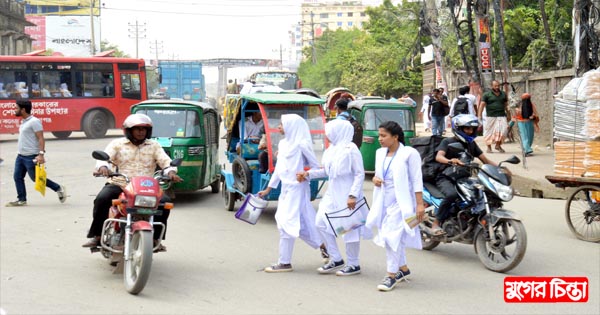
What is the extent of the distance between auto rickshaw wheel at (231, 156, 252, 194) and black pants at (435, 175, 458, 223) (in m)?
3.71

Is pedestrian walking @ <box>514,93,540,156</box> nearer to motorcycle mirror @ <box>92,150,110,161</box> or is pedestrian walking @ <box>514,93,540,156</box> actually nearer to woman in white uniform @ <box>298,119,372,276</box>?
woman in white uniform @ <box>298,119,372,276</box>

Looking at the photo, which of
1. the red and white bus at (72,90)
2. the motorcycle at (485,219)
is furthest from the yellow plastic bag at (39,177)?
the red and white bus at (72,90)

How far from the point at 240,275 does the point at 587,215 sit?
15.5ft

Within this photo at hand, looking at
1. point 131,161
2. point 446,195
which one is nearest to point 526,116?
point 446,195

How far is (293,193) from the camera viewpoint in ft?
25.6

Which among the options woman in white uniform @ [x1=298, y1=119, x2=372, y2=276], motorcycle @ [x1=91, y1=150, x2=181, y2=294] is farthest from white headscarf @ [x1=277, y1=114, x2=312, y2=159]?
motorcycle @ [x1=91, y1=150, x2=181, y2=294]

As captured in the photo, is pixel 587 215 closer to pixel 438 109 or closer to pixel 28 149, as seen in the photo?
pixel 28 149

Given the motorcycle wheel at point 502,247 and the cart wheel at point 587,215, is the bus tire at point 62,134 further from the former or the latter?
the motorcycle wheel at point 502,247

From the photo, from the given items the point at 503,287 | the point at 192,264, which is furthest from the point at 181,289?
the point at 503,287

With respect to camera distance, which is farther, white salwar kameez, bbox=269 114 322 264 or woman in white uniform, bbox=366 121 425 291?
white salwar kameez, bbox=269 114 322 264

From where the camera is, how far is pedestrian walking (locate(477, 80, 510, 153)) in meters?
18.1

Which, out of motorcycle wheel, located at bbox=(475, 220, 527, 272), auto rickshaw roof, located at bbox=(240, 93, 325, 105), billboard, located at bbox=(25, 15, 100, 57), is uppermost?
billboard, located at bbox=(25, 15, 100, 57)

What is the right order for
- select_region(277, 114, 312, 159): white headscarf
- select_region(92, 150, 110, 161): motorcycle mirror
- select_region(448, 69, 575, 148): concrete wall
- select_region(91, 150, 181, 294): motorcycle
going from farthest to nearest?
select_region(448, 69, 575, 148): concrete wall < select_region(277, 114, 312, 159): white headscarf < select_region(92, 150, 110, 161): motorcycle mirror < select_region(91, 150, 181, 294): motorcycle

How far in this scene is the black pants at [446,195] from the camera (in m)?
8.20
